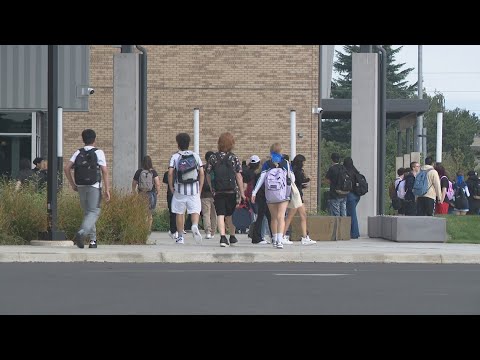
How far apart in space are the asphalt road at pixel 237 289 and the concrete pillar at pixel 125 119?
9085 millimetres

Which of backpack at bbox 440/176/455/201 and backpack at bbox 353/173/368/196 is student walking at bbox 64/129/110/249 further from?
backpack at bbox 440/176/455/201

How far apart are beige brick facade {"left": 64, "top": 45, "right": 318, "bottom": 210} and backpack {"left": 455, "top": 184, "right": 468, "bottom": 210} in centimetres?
519

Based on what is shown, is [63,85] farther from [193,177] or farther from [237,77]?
[193,177]

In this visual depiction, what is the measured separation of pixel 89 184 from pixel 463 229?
378 inches

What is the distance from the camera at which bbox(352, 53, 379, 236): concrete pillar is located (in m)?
25.8

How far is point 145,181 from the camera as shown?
2431 cm

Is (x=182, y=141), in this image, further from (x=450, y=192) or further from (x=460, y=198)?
(x=460, y=198)

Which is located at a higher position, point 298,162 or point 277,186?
point 298,162

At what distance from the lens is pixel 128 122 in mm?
A: 27000

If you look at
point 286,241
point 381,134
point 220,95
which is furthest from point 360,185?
point 220,95

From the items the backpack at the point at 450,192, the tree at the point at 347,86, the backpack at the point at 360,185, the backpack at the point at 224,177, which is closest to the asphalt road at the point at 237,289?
the backpack at the point at 224,177

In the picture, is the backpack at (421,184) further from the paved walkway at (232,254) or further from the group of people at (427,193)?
the paved walkway at (232,254)

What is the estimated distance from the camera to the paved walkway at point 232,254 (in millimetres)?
18500

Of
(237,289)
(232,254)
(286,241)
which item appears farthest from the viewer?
(286,241)
